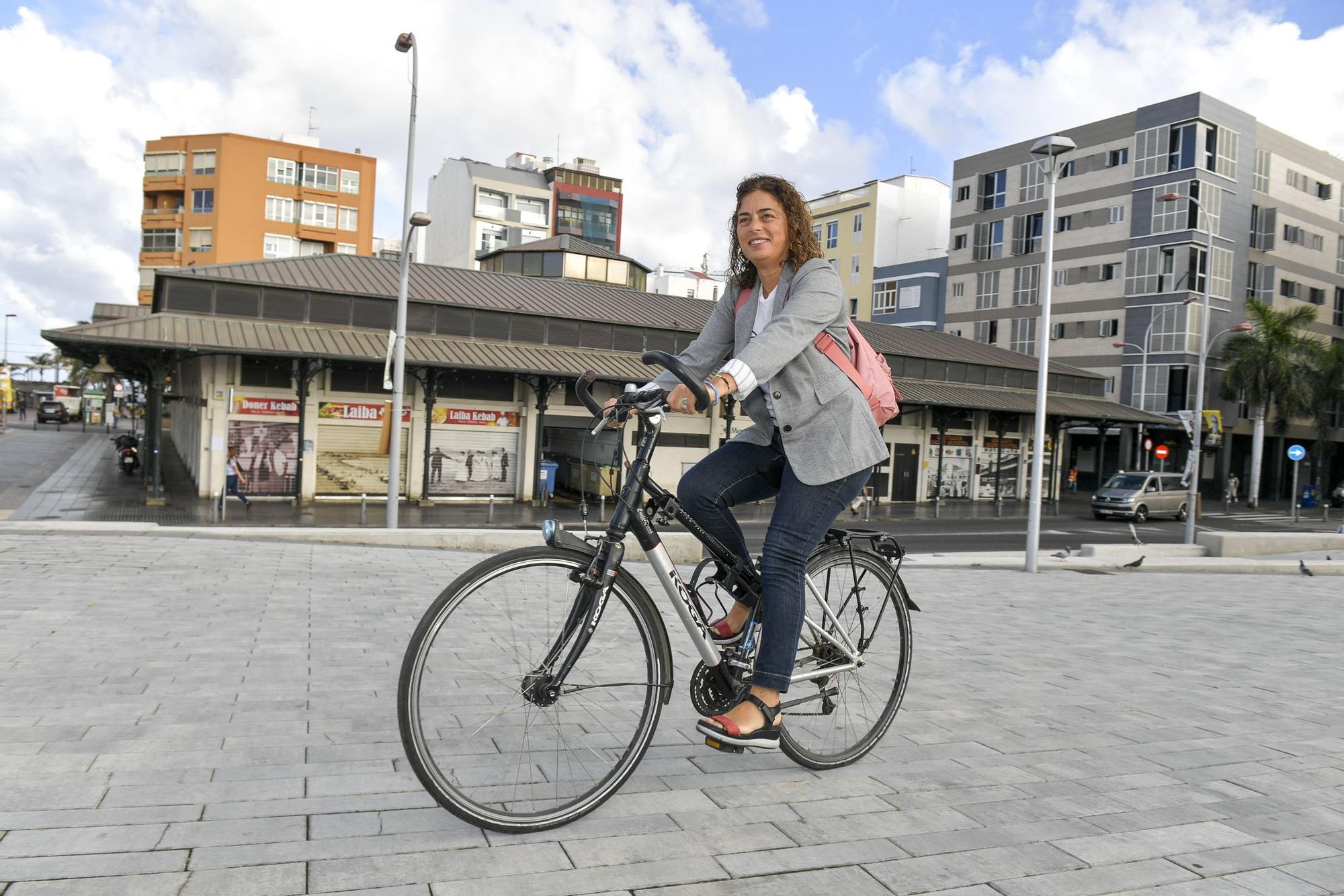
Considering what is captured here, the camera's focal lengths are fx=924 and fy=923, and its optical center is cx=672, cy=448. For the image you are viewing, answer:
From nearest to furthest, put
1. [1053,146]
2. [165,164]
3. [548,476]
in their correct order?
[1053,146]
[548,476]
[165,164]

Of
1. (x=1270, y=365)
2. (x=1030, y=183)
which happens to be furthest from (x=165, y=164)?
(x=1270, y=365)

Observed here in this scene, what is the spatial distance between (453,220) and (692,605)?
83.1 m

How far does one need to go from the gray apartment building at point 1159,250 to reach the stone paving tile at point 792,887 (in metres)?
52.3

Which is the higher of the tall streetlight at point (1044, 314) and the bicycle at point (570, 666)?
the tall streetlight at point (1044, 314)

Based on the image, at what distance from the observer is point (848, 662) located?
3678 millimetres


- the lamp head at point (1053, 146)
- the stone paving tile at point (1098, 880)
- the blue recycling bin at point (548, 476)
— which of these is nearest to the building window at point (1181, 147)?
the blue recycling bin at point (548, 476)

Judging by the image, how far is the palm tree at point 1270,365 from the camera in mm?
47500

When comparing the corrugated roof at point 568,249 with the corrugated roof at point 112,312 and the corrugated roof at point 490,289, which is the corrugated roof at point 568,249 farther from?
the corrugated roof at point 112,312

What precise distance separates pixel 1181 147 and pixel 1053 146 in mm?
42675

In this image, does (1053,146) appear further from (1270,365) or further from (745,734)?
(1270,365)

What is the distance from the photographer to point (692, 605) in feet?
10.3

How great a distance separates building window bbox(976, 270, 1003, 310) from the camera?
61.2 meters

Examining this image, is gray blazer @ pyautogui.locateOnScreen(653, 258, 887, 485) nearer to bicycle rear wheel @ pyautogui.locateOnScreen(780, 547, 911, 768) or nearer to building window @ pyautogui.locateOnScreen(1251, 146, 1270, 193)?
bicycle rear wheel @ pyautogui.locateOnScreen(780, 547, 911, 768)

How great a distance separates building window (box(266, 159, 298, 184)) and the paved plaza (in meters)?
69.6
